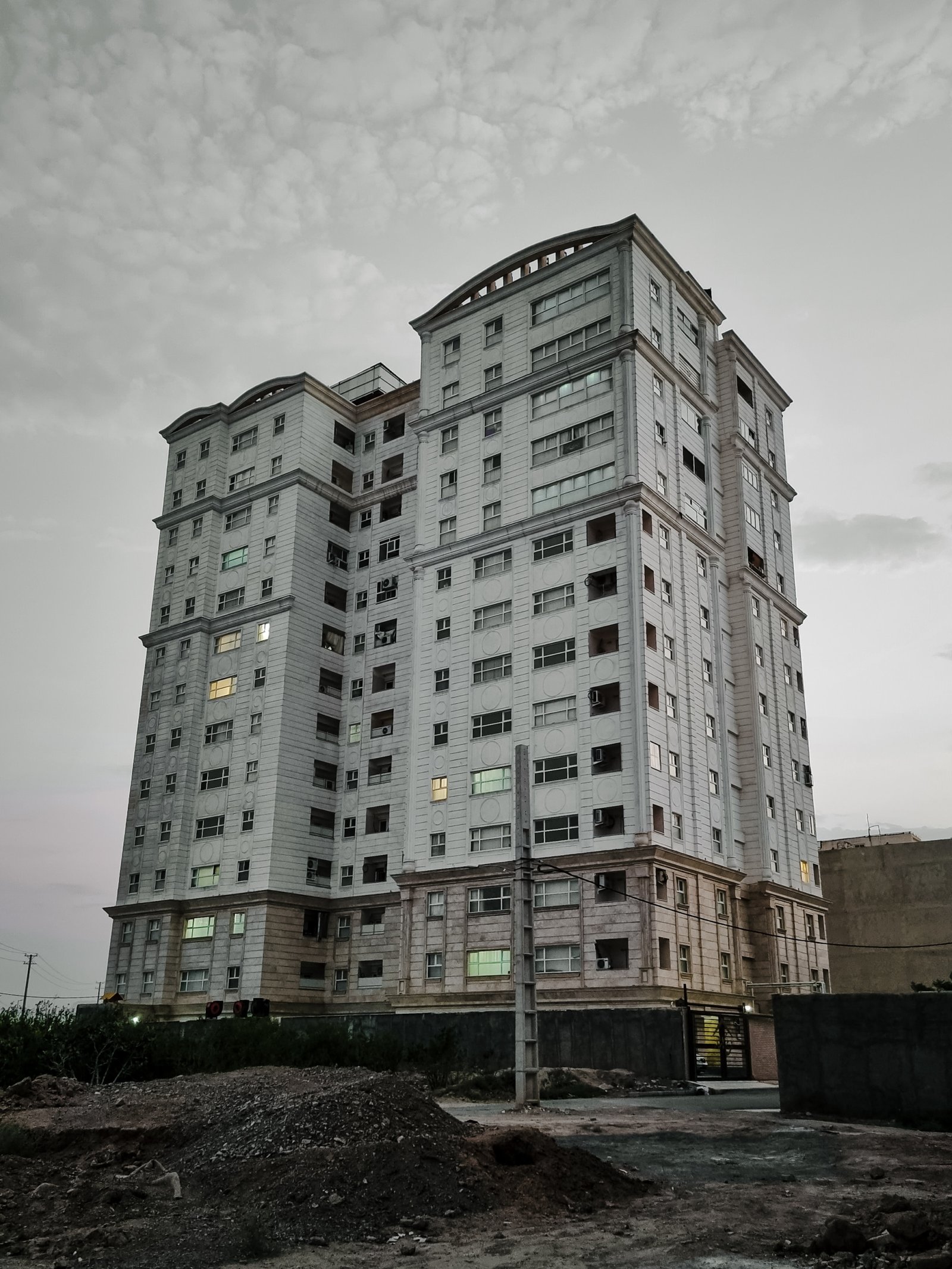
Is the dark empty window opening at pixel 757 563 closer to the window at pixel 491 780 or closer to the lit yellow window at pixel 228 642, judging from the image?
the window at pixel 491 780

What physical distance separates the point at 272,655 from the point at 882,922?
41924 mm

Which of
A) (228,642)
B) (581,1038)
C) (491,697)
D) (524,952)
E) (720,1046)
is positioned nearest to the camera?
(524,952)

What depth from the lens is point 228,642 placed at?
233 ft

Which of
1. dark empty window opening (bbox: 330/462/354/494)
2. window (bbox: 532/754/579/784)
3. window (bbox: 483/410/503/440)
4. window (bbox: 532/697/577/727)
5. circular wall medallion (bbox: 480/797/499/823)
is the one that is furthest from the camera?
dark empty window opening (bbox: 330/462/354/494)

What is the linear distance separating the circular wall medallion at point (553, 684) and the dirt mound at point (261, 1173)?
36850 mm

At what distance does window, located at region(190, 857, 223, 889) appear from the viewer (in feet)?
215

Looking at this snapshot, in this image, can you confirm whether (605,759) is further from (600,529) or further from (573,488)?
(573,488)

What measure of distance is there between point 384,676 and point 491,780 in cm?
1533

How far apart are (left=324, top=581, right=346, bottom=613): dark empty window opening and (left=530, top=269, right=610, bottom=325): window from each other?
21689mm

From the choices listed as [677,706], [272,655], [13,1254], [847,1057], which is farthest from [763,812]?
[13,1254]

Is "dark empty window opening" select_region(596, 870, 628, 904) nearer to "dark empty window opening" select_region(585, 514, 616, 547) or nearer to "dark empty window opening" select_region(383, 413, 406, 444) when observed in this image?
"dark empty window opening" select_region(585, 514, 616, 547)

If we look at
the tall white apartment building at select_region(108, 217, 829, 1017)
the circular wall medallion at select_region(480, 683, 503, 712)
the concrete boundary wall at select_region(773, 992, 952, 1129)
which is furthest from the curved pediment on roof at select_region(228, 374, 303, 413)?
the concrete boundary wall at select_region(773, 992, 952, 1129)

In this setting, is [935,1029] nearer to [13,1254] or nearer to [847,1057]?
[847,1057]

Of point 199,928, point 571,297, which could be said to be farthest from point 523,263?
point 199,928
